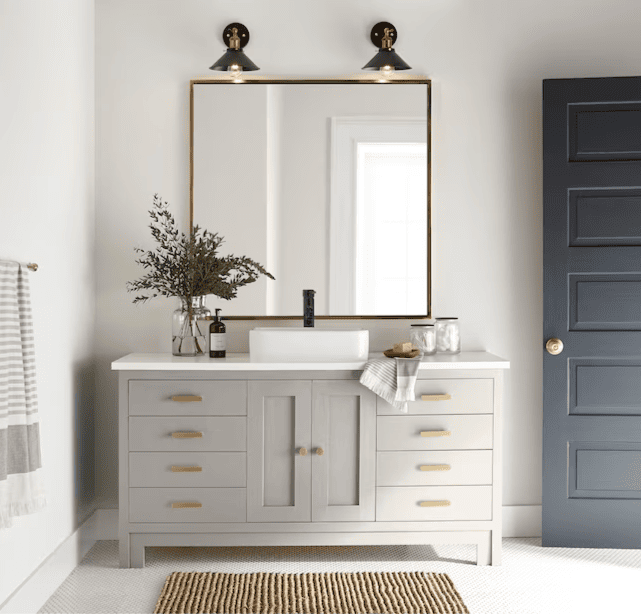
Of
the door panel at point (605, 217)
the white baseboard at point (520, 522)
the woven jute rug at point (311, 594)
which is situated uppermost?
the door panel at point (605, 217)

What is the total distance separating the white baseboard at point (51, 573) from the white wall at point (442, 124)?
0.24 metres

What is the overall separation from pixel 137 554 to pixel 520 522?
1.68 m

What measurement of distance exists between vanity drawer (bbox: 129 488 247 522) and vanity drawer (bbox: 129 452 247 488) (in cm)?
3

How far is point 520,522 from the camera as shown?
313 cm

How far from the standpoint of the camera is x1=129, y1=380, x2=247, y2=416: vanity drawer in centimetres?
267

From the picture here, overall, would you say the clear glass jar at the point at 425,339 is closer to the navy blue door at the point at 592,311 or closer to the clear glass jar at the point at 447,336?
the clear glass jar at the point at 447,336

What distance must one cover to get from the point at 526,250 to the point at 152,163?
5.69 feet

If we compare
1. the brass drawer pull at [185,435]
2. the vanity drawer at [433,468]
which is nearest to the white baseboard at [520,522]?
the vanity drawer at [433,468]

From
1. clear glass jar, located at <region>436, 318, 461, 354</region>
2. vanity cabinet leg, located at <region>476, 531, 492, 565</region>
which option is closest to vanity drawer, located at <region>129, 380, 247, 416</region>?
clear glass jar, located at <region>436, 318, 461, 354</region>

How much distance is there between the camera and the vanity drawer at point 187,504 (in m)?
2.67

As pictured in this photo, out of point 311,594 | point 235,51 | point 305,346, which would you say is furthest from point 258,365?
point 235,51

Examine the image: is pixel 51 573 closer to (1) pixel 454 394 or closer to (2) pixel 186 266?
(2) pixel 186 266

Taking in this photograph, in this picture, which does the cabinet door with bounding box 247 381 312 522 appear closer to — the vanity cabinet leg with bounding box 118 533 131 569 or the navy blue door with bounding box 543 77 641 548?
the vanity cabinet leg with bounding box 118 533 131 569

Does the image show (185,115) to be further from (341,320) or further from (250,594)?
(250,594)
